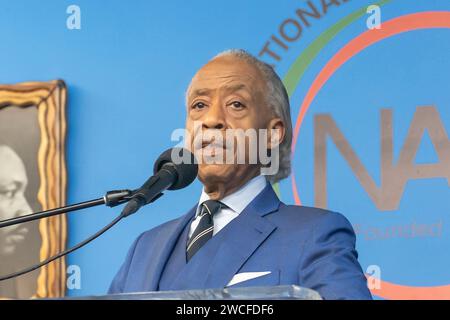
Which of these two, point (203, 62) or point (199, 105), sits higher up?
point (203, 62)

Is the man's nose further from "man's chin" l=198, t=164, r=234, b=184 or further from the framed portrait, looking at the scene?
the framed portrait

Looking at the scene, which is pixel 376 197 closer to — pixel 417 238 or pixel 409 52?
pixel 417 238

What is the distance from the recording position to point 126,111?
8.32 feet

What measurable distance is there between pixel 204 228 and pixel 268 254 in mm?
191

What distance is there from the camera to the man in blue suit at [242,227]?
4.88ft

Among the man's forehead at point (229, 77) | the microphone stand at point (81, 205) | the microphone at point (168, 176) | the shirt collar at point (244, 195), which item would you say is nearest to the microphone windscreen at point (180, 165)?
the microphone at point (168, 176)

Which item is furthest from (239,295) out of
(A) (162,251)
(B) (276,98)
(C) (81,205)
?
(B) (276,98)

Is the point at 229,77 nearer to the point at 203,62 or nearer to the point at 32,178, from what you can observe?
the point at 203,62

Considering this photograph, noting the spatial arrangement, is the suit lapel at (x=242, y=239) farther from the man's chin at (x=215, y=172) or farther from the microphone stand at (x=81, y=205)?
the microphone stand at (x=81, y=205)

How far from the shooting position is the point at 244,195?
179cm

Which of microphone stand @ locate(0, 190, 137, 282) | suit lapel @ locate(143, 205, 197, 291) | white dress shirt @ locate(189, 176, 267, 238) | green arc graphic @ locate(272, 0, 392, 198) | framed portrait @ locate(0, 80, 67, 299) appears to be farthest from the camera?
framed portrait @ locate(0, 80, 67, 299)

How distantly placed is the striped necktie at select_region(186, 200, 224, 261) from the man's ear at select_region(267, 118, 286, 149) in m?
0.19

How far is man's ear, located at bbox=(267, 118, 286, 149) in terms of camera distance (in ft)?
6.10

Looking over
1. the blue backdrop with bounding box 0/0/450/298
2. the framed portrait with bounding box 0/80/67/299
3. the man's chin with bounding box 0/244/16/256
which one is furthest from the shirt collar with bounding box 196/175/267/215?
the man's chin with bounding box 0/244/16/256
